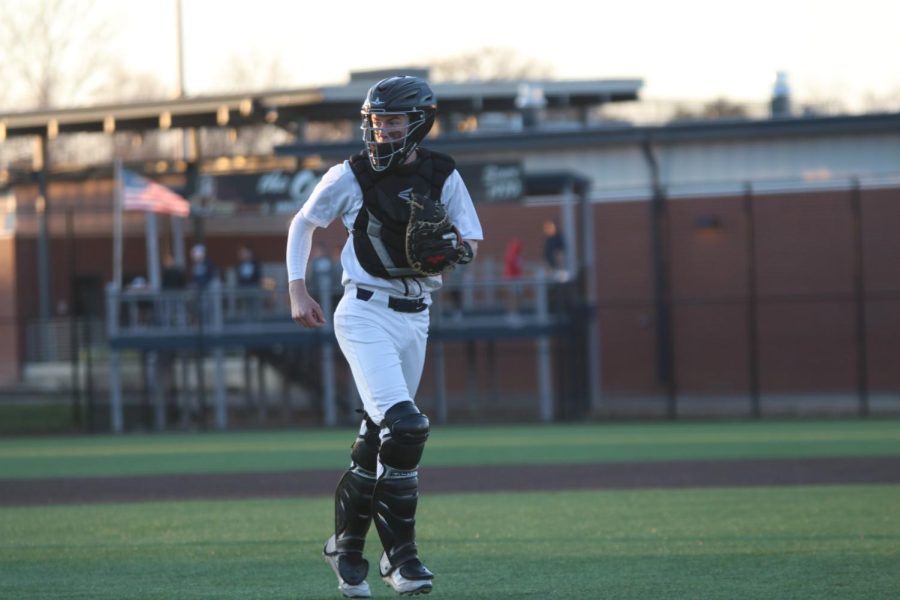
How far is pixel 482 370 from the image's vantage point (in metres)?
30.3

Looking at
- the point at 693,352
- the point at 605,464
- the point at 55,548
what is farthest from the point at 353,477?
the point at 693,352

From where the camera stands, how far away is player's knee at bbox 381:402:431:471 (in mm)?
6477

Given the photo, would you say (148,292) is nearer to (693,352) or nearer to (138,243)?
(693,352)

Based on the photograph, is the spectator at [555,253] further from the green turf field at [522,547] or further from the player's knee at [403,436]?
the player's knee at [403,436]

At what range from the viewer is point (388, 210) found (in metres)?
6.63

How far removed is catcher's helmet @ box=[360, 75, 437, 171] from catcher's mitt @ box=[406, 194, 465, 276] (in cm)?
25

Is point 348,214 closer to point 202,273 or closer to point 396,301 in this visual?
point 396,301

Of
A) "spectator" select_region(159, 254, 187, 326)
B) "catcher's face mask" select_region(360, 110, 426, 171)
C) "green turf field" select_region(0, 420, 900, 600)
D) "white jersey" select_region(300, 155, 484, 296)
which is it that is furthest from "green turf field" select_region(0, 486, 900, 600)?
"spectator" select_region(159, 254, 187, 326)

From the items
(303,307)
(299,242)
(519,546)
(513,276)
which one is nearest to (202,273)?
(513,276)

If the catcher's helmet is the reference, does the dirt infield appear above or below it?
below

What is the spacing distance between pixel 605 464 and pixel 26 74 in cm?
4016

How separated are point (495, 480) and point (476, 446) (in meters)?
5.04

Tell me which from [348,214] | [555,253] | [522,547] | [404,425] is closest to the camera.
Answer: [404,425]

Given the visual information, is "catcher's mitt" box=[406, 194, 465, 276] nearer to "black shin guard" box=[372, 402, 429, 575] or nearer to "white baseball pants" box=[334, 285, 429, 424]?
"white baseball pants" box=[334, 285, 429, 424]
